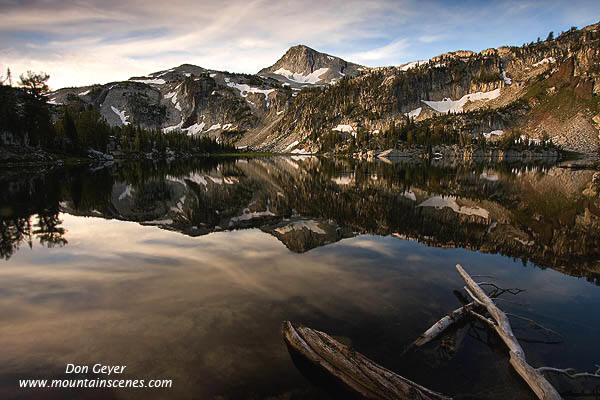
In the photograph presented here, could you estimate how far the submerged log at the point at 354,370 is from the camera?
5.75 meters

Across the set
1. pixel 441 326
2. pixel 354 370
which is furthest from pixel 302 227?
pixel 354 370

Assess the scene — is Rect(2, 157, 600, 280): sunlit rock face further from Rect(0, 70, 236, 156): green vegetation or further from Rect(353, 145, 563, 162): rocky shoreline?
Rect(353, 145, 563, 162): rocky shoreline

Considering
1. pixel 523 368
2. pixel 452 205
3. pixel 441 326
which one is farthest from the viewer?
pixel 452 205

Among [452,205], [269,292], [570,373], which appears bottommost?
[570,373]

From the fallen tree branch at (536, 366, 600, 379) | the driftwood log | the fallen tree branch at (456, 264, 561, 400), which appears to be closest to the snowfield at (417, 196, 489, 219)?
the fallen tree branch at (456, 264, 561, 400)

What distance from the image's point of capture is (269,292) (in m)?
11.5

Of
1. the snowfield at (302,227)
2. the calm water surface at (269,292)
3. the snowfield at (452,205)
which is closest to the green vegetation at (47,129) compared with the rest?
the calm water surface at (269,292)

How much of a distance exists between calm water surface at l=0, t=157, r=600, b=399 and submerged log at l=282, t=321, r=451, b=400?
593 millimetres

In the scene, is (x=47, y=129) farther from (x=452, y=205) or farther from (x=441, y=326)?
(x=441, y=326)

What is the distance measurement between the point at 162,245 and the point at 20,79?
11927 centimetres

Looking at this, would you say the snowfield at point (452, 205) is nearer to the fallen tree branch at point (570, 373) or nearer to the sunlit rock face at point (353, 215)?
the sunlit rock face at point (353, 215)

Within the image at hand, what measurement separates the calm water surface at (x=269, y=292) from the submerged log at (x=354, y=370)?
1.95 ft

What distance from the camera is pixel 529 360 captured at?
26.1 feet

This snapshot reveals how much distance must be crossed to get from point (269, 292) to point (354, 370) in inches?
227
